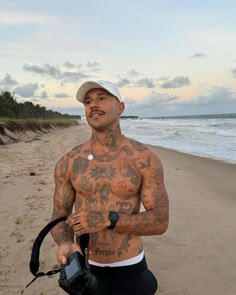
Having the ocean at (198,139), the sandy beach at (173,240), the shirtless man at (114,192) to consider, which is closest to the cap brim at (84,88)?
the shirtless man at (114,192)

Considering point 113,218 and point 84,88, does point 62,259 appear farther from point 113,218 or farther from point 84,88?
point 84,88

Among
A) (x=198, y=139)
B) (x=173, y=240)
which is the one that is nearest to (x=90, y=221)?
(x=173, y=240)

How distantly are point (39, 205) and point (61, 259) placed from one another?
547 centimetres

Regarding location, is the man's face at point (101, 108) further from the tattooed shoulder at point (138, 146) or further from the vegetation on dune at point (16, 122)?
the vegetation on dune at point (16, 122)

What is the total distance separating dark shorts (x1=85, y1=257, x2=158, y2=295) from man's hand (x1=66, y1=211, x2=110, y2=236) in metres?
0.42

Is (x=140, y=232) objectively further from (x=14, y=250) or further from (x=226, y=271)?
(x=14, y=250)

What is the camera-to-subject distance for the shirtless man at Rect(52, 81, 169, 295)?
2.44 meters

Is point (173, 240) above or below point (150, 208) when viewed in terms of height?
below

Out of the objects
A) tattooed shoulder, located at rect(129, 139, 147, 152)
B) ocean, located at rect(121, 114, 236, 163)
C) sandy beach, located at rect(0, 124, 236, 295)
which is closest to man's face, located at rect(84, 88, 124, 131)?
tattooed shoulder, located at rect(129, 139, 147, 152)

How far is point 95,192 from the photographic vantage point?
8.24 feet

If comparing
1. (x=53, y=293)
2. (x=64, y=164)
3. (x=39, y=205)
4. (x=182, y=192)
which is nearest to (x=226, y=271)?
(x=53, y=293)

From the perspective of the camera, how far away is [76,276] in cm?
200

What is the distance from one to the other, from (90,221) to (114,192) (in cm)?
32

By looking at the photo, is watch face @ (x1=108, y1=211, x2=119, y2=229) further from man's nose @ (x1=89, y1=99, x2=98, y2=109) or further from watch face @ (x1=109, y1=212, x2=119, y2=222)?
man's nose @ (x1=89, y1=99, x2=98, y2=109)
